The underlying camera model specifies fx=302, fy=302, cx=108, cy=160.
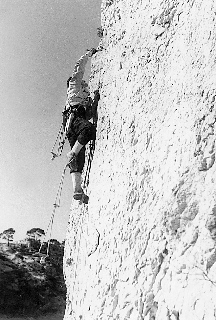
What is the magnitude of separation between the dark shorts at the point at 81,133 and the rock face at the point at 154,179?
0.79ft

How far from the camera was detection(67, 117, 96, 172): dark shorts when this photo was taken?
4.42m

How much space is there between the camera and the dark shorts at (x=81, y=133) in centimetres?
442

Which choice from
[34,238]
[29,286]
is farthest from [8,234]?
[29,286]

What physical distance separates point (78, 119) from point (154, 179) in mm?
2118

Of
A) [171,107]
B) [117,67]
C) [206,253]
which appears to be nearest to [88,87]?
[117,67]

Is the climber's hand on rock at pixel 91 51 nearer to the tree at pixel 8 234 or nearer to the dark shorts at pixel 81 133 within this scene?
the dark shorts at pixel 81 133

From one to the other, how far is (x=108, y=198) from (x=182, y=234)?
1.35m

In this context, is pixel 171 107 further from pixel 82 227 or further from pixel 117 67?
pixel 82 227

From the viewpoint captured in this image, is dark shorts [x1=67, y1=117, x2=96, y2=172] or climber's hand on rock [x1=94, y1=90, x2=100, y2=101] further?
climber's hand on rock [x1=94, y1=90, x2=100, y2=101]

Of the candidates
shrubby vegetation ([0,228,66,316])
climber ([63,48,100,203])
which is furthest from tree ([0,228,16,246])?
climber ([63,48,100,203])

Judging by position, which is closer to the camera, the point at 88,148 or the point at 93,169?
the point at 93,169

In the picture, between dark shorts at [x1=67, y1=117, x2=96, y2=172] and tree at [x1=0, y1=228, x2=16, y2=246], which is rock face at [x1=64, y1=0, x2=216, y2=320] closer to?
dark shorts at [x1=67, y1=117, x2=96, y2=172]

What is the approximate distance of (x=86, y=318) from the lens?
3.36m

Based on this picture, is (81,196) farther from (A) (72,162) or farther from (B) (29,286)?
(B) (29,286)
